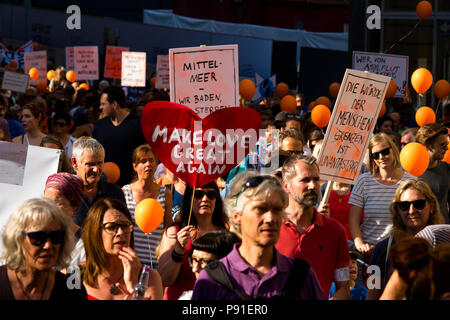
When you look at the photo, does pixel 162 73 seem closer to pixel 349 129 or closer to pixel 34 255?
pixel 349 129

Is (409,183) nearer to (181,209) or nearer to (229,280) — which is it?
(181,209)

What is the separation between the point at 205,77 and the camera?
20.4 ft

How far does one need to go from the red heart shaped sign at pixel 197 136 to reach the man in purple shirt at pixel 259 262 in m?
1.61

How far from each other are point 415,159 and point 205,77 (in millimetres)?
1676

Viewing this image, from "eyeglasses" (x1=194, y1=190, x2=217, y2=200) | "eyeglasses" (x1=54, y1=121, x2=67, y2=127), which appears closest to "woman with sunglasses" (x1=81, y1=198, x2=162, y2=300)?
"eyeglasses" (x1=194, y1=190, x2=217, y2=200)

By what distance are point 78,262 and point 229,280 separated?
1.46m

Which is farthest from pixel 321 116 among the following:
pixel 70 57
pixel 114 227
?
pixel 70 57

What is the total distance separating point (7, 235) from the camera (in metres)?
3.55

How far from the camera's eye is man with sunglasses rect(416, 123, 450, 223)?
675 centimetres

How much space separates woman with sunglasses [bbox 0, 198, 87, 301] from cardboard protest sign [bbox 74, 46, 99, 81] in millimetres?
11670

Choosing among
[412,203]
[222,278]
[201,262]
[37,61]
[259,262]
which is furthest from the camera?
[37,61]

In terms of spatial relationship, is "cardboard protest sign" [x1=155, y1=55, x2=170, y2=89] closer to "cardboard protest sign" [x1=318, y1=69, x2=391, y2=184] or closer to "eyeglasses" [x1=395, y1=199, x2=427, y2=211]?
"cardboard protest sign" [x1=318, y1=69, x2=391, y2=184]

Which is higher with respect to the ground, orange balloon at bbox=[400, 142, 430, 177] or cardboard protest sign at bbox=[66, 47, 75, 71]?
cardboard protest sign at bbox=[66, 47, 75, 71]

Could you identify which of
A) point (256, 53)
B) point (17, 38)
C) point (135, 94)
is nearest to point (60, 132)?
point (135, 94)
